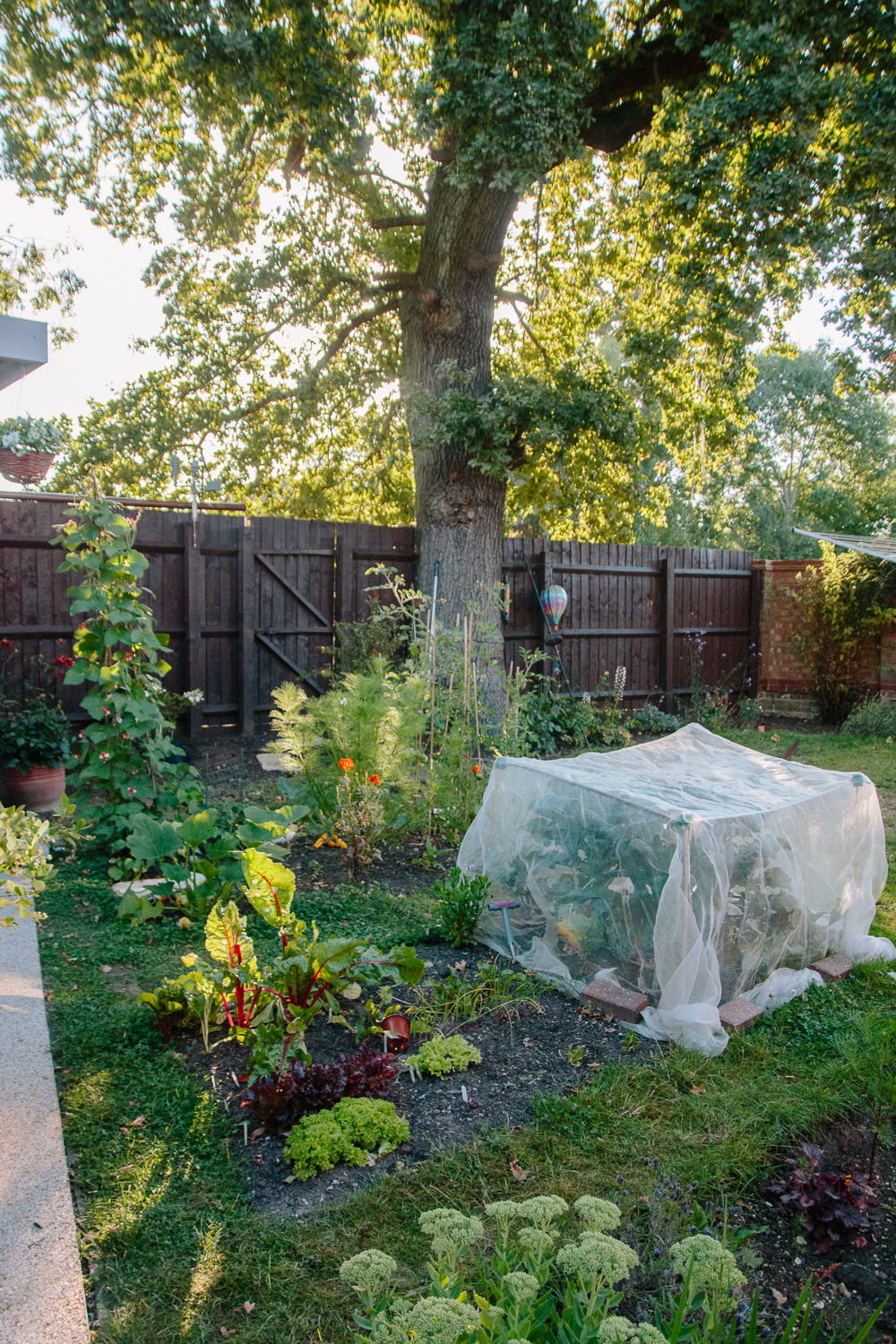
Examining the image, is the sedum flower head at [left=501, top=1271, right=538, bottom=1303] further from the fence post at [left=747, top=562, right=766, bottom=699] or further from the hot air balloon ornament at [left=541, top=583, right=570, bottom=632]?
the fence post at [left=747, top=562, right=766, bottom=699]

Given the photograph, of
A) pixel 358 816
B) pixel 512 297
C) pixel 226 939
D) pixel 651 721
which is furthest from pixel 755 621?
pixel 226 939

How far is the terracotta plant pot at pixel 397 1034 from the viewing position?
110 inches

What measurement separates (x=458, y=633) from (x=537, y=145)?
3632 mm

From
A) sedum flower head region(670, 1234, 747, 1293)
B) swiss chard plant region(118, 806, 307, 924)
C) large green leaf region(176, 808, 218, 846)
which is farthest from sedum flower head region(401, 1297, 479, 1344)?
large green leaf region(176, 808, 218, 846)

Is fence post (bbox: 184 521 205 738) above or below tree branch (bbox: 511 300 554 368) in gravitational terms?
below

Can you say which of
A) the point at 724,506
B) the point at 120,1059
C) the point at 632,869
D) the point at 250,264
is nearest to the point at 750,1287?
the point at 632,869

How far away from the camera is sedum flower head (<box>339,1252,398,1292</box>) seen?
4.42ft

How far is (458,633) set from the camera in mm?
5844

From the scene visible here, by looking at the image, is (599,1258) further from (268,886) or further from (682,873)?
(268,886)

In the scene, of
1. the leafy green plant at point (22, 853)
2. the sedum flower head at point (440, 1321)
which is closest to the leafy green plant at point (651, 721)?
the leafy green plant at point (22, 853)

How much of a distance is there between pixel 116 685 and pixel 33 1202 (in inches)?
115

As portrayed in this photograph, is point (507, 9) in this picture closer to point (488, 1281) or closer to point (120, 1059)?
point (120, 1059)

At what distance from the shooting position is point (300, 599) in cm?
795

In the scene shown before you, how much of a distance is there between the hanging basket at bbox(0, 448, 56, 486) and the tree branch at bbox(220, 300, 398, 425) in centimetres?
440
